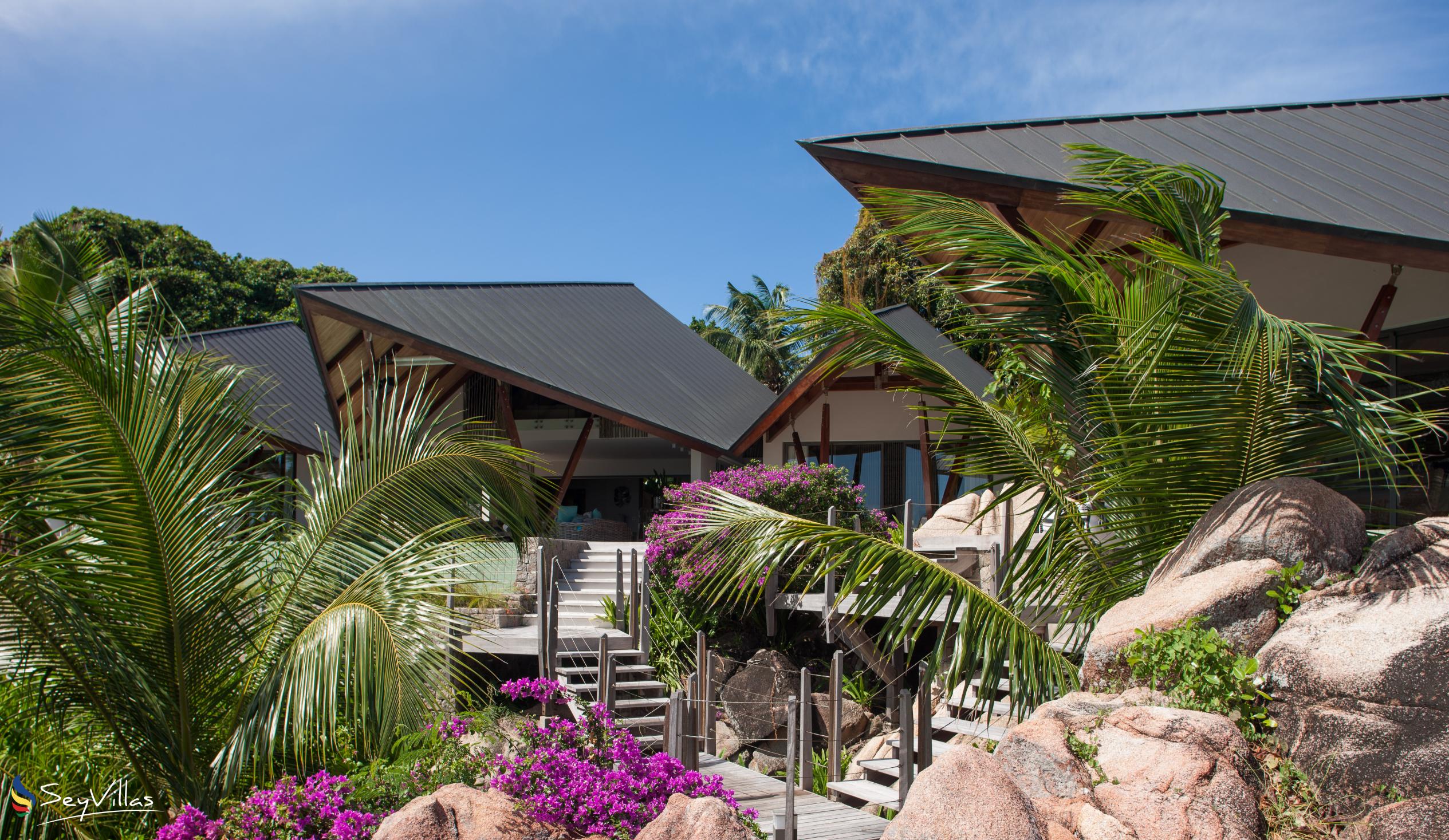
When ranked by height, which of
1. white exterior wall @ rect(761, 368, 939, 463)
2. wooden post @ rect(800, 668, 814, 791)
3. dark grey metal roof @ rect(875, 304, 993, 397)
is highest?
dark grey metal roof @ rect(875, 304, 993, 397)

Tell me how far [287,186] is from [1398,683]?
22065 millimetres

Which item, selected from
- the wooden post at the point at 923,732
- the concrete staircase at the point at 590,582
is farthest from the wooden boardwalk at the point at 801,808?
the concrete staircase at the point at 590,582

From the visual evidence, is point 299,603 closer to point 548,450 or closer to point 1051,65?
point 1051,65

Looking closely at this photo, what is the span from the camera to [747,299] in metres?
38.7

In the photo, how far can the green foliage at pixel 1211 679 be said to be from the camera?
15.0 feet

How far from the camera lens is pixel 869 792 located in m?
10.1

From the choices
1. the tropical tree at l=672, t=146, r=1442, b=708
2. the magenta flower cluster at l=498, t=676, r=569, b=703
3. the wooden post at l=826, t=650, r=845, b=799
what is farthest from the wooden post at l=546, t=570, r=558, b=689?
the tropical tree at l=672, t=146, r=1442, b=708

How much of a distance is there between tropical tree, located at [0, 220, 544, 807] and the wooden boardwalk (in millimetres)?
3537

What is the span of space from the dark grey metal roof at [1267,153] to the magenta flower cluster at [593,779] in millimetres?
5242

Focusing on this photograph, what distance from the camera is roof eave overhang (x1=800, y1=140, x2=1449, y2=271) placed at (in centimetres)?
706

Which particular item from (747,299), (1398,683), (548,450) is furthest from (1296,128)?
(747,299)

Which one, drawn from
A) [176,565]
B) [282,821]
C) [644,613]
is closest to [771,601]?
[644,613]

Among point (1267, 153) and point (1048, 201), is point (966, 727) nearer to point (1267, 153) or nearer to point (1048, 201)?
point (1048, 201)

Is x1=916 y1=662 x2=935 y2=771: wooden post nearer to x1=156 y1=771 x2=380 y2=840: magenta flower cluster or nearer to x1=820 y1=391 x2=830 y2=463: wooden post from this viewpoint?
x1=156 y1=771 x2=380 y2=840: magenta flower cluster
